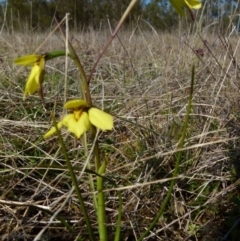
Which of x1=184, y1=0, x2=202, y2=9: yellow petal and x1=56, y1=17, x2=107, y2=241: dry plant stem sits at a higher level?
x1=184, y1=0, x2=202, y2=9: yellow petal

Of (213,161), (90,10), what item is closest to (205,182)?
(213,161)

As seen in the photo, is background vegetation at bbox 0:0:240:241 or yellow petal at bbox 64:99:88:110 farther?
background vegetation at bbox 0:0:240:241

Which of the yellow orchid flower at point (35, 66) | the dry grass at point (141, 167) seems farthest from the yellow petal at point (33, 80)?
the dry grass at point (141, 167)

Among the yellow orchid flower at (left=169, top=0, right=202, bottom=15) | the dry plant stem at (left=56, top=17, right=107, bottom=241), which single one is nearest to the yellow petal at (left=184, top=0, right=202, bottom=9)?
the yellow orchid flower at (left=169, top=0, right=202, bottom=15)

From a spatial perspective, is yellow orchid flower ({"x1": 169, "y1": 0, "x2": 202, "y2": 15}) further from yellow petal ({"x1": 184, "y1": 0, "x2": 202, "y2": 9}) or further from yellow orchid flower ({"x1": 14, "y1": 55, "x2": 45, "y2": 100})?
yellow orchid flower ({"x1": 14, "y1": 55, "x2": 45, "y2": 100})

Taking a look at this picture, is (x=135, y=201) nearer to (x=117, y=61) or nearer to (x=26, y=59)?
(x=26, y=59)

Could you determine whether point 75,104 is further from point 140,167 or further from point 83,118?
point 140,167

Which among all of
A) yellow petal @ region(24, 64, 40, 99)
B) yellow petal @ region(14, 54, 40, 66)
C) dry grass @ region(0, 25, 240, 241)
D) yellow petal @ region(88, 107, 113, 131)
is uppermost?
yellow petal @ region(14, 54, 40, 66)

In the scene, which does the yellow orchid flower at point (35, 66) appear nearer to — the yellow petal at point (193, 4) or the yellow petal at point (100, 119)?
the yellow petal at point (100, 119)
